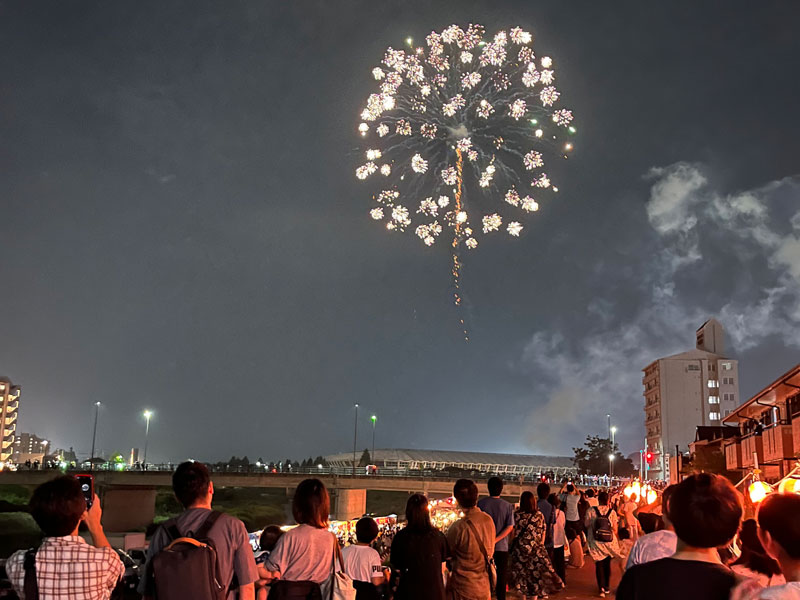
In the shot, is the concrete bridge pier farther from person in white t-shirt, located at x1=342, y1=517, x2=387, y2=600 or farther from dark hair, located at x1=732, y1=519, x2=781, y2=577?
dark hair, located at x1=732, y1=519, x2=781, y2=577

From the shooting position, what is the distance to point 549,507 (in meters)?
14.5

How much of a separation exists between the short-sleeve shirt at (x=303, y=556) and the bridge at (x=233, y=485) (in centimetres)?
6330

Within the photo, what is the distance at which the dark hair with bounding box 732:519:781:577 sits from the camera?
4844 mm

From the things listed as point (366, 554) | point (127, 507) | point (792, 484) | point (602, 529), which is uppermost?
point (792, 484)

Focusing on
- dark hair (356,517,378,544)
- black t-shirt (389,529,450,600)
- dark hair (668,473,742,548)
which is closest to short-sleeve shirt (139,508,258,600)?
dark hair (356,517,378,544)

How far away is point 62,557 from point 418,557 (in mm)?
3529

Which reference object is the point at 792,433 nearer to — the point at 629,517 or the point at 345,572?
the point at 629,517

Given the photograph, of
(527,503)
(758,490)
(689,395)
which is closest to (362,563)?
(527,503)

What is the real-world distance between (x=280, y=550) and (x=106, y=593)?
4.91 ft

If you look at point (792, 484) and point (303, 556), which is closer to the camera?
point (303, 556)

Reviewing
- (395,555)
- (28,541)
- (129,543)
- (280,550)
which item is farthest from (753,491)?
(28,541)

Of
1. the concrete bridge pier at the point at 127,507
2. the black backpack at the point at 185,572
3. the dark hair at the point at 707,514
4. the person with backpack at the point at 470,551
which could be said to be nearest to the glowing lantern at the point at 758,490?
the person with backpack at the point at 470,551

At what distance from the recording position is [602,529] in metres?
14.3

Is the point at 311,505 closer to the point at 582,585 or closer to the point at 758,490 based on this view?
the point at 758,490
